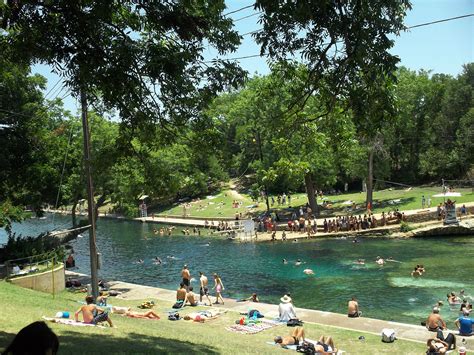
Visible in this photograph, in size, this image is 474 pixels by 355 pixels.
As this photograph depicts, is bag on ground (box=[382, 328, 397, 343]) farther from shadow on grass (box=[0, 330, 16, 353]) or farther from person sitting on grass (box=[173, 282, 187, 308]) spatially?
shadow on grass (box=[0, 330, 16, 353])

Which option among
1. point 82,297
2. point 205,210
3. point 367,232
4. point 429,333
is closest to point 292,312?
point 429,333

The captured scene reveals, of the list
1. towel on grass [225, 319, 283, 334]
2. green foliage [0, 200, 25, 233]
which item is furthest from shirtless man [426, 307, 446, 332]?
green foliage [0, 200, 25, 233]

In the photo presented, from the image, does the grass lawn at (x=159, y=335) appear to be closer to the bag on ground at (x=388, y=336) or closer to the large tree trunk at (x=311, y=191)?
the bag on ground at (x=388, y=336)

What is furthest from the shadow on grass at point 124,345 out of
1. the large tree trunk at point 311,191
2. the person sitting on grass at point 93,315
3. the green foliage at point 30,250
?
the large tree trunk at point 311,191

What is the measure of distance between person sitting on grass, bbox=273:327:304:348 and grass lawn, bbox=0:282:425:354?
0.46 meters

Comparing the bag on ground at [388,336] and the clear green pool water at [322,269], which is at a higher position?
the bag on ground at [388,336]

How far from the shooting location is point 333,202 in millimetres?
62375

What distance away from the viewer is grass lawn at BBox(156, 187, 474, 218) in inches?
2097

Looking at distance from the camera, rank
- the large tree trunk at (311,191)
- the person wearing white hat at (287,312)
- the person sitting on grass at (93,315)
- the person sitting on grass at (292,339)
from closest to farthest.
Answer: the person sitting on grass at (93,315) → the person sitting on grass at (292,339) → the person wearing white hat at (287,312) → the large tree trunk at (311,191)

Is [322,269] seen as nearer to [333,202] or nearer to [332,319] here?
[332,319]

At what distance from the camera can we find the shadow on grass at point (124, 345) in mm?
10742

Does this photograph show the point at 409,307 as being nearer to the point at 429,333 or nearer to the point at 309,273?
the point at 429,333

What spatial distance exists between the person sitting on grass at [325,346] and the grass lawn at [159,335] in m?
0.64

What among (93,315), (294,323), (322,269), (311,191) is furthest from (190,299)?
(311,191)
